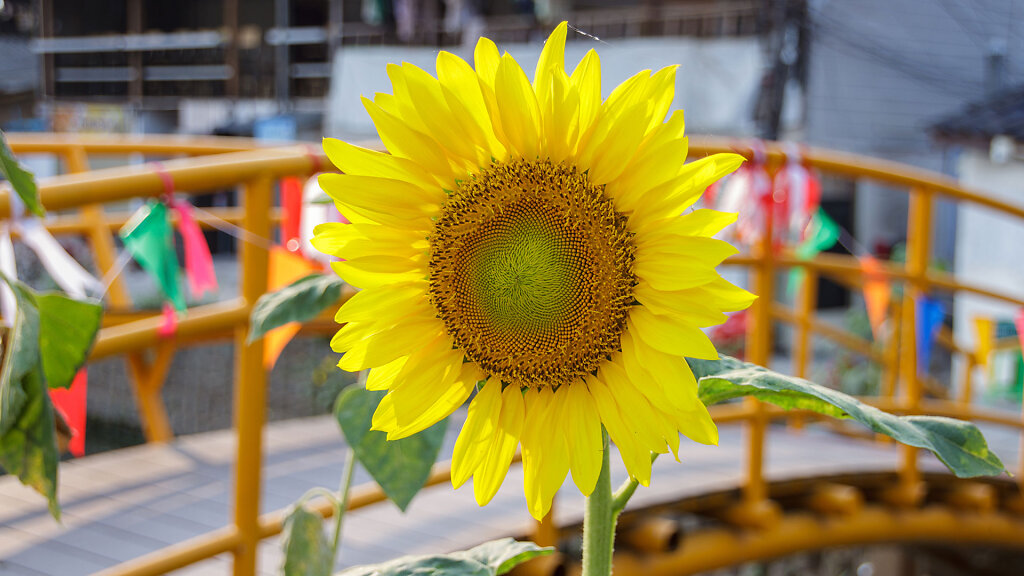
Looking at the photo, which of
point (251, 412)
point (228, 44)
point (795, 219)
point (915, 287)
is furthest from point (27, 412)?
point (228, 44)

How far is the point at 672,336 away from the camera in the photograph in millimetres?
547

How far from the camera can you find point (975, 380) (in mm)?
8844

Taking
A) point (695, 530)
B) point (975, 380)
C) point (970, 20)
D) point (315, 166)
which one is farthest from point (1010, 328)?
point (315, 166)

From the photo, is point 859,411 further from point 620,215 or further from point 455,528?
point 455,528

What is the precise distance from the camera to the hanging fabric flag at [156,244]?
1.92m

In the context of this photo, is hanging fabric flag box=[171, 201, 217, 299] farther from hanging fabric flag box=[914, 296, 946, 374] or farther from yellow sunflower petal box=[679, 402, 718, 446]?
hanging fabric flag box=[914, 296, 946, 374]

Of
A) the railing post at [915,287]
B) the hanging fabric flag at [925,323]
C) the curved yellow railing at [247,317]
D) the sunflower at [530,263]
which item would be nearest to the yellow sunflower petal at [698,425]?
the sunflower at [530,263]

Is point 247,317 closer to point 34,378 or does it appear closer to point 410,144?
point 34,378

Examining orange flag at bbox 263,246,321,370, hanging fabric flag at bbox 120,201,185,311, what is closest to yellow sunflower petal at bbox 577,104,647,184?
orange flag at bbox 263,246,321,370

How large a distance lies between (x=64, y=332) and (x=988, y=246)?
9389mm

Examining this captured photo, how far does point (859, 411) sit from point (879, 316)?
10.5 feet

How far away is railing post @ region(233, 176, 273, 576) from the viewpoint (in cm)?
169

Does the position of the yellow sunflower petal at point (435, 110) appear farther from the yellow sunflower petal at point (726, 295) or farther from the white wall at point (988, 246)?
the white wall at point (988, 246)

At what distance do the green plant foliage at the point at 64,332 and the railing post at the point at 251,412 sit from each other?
36.7 inches
